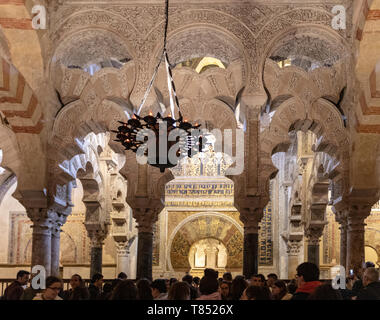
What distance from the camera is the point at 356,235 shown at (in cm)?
836

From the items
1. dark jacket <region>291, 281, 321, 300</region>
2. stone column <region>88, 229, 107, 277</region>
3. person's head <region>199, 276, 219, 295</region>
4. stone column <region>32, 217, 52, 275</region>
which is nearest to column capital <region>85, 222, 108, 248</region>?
stone column <region>88, 229, 107, 277</region>

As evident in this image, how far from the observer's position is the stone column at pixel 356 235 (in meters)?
8.22

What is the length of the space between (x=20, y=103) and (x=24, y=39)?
80 centimetres

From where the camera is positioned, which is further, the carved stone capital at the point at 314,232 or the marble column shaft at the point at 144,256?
the carved stone capital at the point at 314,232

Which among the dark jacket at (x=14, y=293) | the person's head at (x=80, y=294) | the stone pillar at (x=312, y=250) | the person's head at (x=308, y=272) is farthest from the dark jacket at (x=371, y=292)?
the stone pillar at (x=312, y=250)

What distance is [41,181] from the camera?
844cm

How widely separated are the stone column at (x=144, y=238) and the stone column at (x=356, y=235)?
8.24 ft

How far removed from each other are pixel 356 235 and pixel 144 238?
9.00 feet

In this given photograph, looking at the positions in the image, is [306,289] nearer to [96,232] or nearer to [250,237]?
[250,237]

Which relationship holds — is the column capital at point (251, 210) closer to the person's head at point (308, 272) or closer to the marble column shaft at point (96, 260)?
the person's head at point (308, 272)
